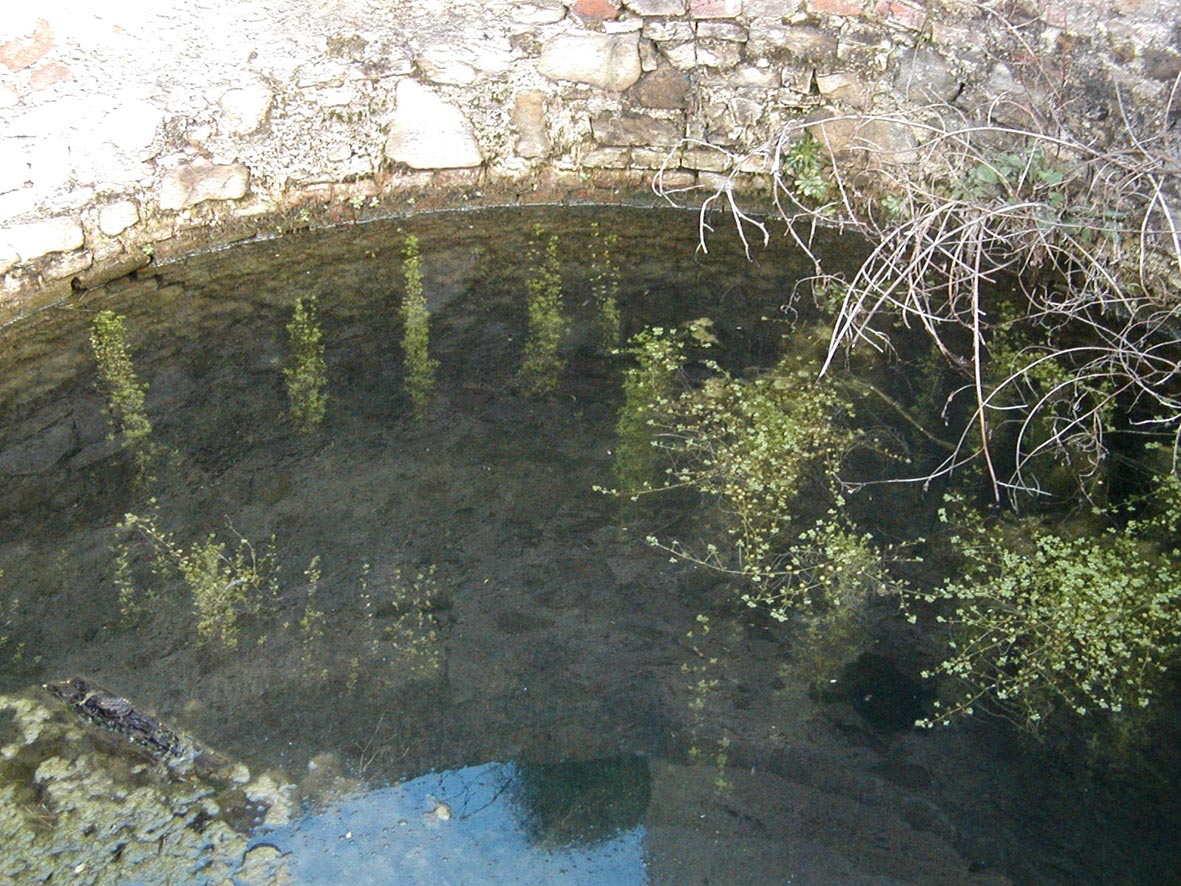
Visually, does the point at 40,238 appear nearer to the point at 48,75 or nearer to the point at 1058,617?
the point at 48,75

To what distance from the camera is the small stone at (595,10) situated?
3.80 metres

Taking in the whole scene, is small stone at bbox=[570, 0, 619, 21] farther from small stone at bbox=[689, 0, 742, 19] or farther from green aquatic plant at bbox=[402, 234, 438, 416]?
green aquatic plant at bbox=[402, 234, 438, 416]

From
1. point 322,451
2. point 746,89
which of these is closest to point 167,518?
point 322,451

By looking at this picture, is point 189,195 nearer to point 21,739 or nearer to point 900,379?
point 21,739

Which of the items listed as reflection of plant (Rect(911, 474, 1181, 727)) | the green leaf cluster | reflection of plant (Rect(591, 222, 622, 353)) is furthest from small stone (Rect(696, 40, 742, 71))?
reflection of plant (Rect(911, 474, 1181, 727))

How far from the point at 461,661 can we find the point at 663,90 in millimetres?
2413

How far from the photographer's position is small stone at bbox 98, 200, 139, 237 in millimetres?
3551

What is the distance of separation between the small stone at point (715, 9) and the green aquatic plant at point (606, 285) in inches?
31.1

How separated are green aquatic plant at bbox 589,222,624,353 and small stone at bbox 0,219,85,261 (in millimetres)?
1631

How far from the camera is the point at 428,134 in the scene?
12.9 ft

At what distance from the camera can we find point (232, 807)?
207cm

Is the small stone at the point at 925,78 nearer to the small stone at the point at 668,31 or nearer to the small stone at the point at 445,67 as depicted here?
the small stone at the point at 668,31

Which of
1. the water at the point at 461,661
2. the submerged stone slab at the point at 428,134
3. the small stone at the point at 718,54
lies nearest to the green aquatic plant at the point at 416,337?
the water at the point at 461,661

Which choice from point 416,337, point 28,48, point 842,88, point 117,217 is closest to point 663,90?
point 842,88
